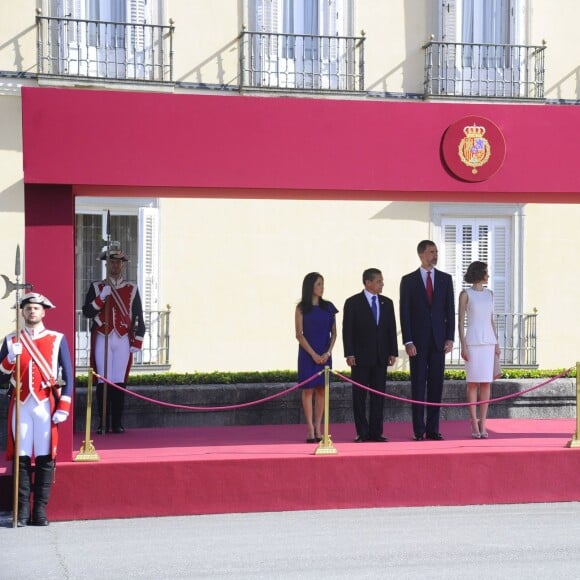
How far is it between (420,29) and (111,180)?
10.3 m

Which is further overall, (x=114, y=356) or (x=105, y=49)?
(x=105, y=49)

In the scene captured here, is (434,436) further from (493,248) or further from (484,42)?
(484,42)

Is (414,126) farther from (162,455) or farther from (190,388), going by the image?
(190,388)

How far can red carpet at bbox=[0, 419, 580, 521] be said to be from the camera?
10789 millimetres

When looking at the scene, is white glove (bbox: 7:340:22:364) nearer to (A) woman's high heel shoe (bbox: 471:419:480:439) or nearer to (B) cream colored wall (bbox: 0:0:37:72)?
(A) woman's high heel shoe (bbox: 471:419:480:439)

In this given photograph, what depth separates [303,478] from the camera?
11.1 meters

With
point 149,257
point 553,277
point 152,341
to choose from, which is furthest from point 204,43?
point 553,277

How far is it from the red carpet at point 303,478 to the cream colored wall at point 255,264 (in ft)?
25.6

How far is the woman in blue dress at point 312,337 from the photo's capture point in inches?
485

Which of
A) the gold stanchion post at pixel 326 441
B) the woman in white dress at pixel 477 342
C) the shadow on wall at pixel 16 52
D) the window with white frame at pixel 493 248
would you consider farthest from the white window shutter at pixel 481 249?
the gold stanchion post at pixel 326 441

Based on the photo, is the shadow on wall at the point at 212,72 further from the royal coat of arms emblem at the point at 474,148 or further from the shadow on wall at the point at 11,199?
the royal coat of arms emblem at the point at 474,148

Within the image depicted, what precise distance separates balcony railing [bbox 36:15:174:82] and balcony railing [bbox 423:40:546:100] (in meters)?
3.79

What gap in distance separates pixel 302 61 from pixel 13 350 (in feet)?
33.9

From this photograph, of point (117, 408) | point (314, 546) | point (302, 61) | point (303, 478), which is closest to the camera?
point (314, 546)
